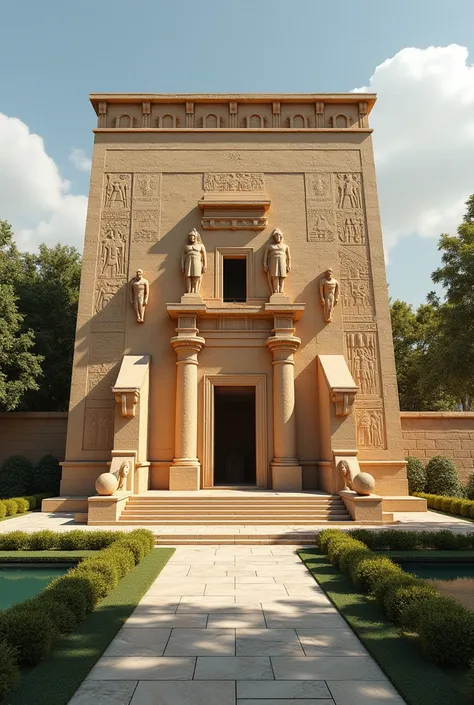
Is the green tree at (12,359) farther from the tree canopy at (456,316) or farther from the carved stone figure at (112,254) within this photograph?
the tree canopy at (456,316)

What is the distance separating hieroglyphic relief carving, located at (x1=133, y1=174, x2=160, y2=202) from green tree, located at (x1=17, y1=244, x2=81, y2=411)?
301 inches

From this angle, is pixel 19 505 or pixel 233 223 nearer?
pixel 19 505

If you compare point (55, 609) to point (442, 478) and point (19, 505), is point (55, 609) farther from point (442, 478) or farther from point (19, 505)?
point (442, 478)

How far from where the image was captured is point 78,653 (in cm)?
466

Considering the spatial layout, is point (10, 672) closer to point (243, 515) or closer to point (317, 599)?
point (317, 599)

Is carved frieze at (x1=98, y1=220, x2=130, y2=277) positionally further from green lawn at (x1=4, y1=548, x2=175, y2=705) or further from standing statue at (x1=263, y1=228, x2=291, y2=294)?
green lawn at (x1=4, y1=548, x2=175, y2=705)

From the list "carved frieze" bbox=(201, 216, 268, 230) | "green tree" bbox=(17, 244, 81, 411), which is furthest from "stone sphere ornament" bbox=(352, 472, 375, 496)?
"green tree" bbox=(17, 244, 81, 411)

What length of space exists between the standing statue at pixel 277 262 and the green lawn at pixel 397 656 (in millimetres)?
11221

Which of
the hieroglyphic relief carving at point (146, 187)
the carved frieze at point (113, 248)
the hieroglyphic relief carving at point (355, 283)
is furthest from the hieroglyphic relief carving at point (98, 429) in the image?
the hieroglyphic relief carving at point (355, 283)

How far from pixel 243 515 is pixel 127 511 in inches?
120

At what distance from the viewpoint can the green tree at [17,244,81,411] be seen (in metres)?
22.0

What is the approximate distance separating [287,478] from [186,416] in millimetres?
3690

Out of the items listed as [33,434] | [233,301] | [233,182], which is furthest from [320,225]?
[33,434]

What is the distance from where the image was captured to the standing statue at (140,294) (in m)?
16.5
